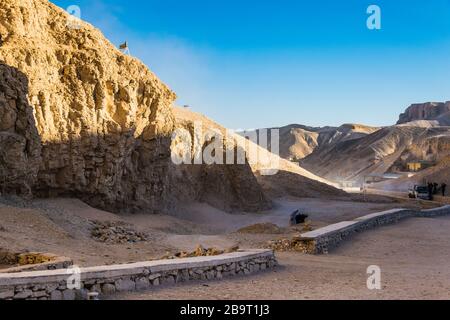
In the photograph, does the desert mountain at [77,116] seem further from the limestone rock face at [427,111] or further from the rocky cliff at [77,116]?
the limestone rock face at [427,111]

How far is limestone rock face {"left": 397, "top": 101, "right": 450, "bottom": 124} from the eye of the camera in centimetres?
12700

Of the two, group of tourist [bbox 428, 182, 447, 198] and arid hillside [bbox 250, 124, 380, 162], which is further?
arid hillside [bbox 250, 124, 380, 162]

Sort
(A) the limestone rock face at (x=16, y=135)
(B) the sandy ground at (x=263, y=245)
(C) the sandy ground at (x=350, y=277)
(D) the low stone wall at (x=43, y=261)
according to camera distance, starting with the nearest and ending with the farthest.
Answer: (C) the sandy ground at (x=350, y=277)
(B) the sandy ground at (x=263, y=245)
(D) the low stone wall at (x=43, y=261)
(A) the limestone rock face at (x=16, y=135)

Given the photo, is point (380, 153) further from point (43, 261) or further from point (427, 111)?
point (43, 261)

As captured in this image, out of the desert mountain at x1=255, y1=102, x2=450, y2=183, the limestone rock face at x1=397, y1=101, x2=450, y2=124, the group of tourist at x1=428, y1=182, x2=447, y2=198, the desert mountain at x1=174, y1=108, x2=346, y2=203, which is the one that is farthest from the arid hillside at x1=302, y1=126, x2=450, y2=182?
the desert mountain at x1=174, y1=108, x2=346, y2=203

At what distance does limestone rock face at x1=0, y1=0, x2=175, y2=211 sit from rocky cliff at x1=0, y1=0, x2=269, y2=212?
36 mm

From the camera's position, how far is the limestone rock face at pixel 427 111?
A: 417 feet

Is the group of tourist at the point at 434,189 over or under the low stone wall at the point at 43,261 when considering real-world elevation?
over

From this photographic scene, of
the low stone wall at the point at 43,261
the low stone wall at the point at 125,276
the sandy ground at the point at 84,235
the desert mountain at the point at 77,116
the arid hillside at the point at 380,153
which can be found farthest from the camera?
the arid hillside at the point at 380,153

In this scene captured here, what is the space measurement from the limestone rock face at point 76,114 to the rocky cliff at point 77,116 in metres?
0.04

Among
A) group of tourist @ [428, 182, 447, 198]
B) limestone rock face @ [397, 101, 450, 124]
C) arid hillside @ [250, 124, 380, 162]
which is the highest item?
limestone rock face @ [397, 101, 450, 124]

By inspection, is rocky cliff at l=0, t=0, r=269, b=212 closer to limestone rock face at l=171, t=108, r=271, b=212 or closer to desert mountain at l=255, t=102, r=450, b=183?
limestone rock face at l=171, t=108, r=271, b=212

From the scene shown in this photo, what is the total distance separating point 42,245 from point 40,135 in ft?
22.8

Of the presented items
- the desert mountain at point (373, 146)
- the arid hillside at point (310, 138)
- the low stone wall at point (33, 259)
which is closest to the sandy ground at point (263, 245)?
the low stone wall at point (33, 259)
